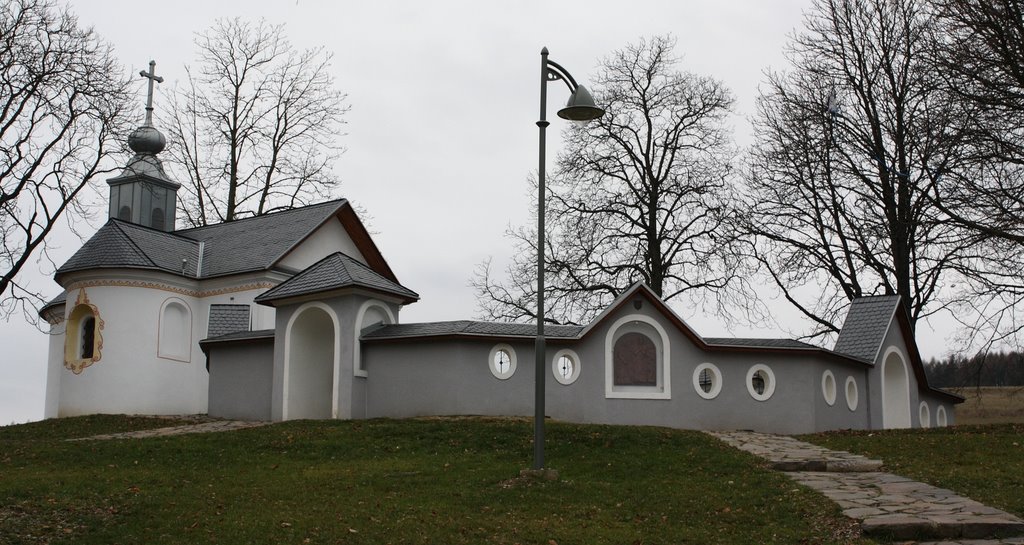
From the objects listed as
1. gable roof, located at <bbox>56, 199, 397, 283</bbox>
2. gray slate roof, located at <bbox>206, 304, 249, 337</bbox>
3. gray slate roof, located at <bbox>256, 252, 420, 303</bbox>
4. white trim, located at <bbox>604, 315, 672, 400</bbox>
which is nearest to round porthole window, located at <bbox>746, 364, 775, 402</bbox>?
white trim, located at <bbox>604, 315, 672, 400</bbox>

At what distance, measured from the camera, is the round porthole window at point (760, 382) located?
22.3m

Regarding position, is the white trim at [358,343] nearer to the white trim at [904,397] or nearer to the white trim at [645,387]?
the white trim at [645,387]

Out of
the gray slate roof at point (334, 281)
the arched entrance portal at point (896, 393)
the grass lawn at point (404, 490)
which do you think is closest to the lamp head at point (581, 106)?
the grass lawn at point (404, 490)

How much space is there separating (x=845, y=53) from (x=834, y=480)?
1856cm

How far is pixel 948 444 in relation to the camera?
1730cm

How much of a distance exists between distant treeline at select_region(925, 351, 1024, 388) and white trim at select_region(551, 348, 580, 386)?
8471 mm

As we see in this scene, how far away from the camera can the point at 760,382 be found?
73.9ft

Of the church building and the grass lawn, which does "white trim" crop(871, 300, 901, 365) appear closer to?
the church building

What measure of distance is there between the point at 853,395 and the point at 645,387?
16.8 ft

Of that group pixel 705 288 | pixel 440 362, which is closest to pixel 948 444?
pixel 440 362

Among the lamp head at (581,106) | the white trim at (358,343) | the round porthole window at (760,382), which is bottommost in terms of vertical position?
the round porthole window at (760,382)

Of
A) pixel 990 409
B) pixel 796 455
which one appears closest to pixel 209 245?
pixel 796 455

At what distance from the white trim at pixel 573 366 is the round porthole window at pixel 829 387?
17.4 feet

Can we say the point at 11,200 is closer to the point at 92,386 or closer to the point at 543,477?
the point at 92,386
